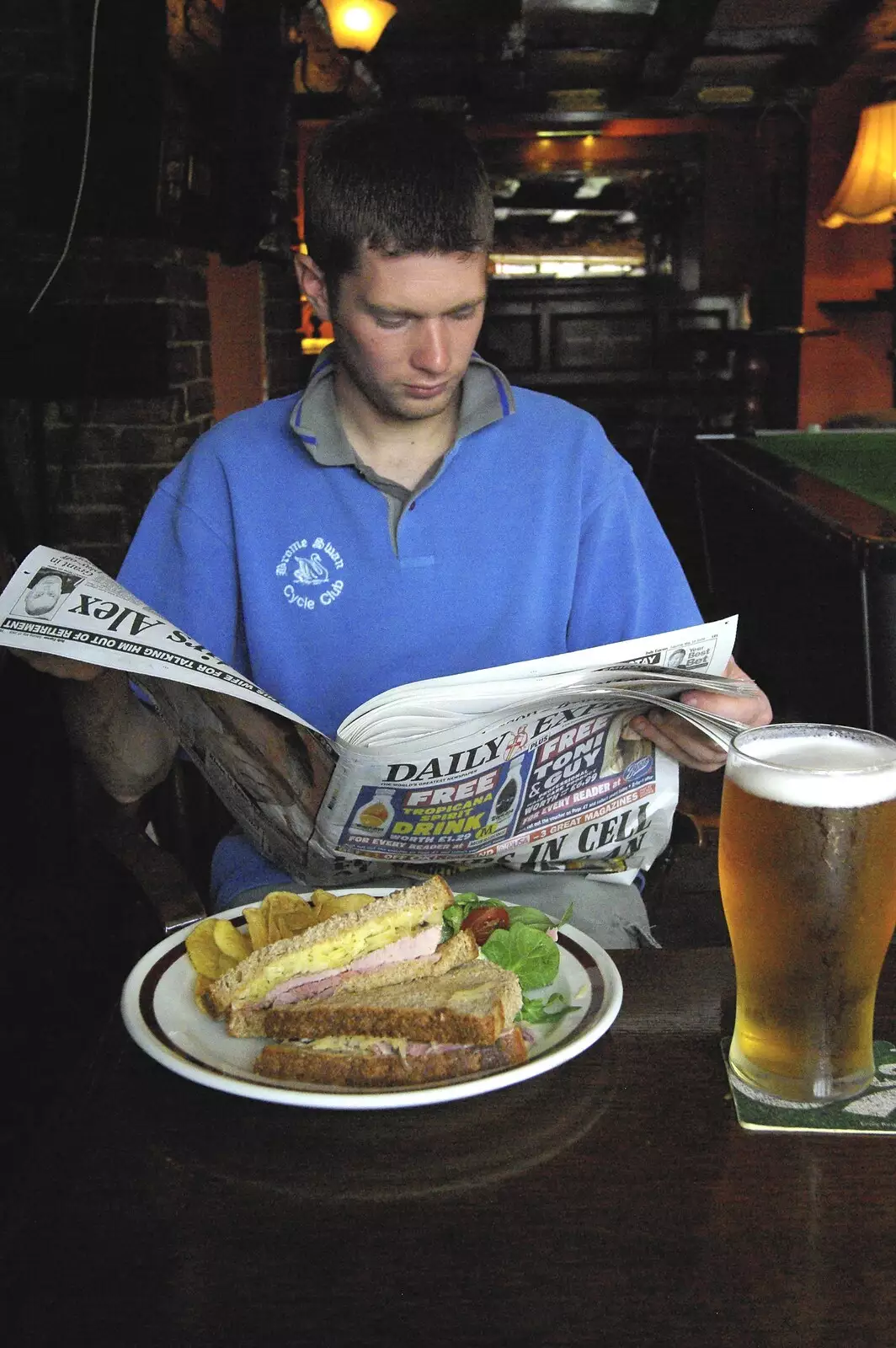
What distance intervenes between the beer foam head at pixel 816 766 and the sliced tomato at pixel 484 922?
227 mm

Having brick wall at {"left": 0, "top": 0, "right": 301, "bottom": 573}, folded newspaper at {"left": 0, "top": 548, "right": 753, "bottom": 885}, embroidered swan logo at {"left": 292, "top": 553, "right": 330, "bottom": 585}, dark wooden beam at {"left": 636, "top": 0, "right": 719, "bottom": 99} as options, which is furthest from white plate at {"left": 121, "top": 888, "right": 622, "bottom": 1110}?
dark wooden beam at {"left": 636, "top": 0, "right": 719, "bottom": 99}

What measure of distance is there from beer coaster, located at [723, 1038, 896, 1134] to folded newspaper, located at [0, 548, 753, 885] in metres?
0.27

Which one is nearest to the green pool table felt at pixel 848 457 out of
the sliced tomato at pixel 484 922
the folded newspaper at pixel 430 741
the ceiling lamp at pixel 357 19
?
the folded newspaper at pixel 430 741

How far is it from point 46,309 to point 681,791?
2084 millimetres

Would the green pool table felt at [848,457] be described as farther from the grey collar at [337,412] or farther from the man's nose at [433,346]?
the man's nose at [433,346]

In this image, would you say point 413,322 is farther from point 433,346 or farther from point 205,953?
point 205,953

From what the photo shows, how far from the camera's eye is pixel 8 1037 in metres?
1.31

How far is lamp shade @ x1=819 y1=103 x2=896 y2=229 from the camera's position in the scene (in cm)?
595

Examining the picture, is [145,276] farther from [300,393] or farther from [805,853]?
[805,853]

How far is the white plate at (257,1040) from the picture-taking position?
0.69 m

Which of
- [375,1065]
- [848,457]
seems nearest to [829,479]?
[848,457]

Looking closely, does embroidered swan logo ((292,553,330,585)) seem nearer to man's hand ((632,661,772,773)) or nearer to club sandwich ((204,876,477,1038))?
man's hand ((632,661,772,773))

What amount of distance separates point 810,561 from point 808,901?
1.65 m

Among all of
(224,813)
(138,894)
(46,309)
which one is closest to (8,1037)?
(138,894)
